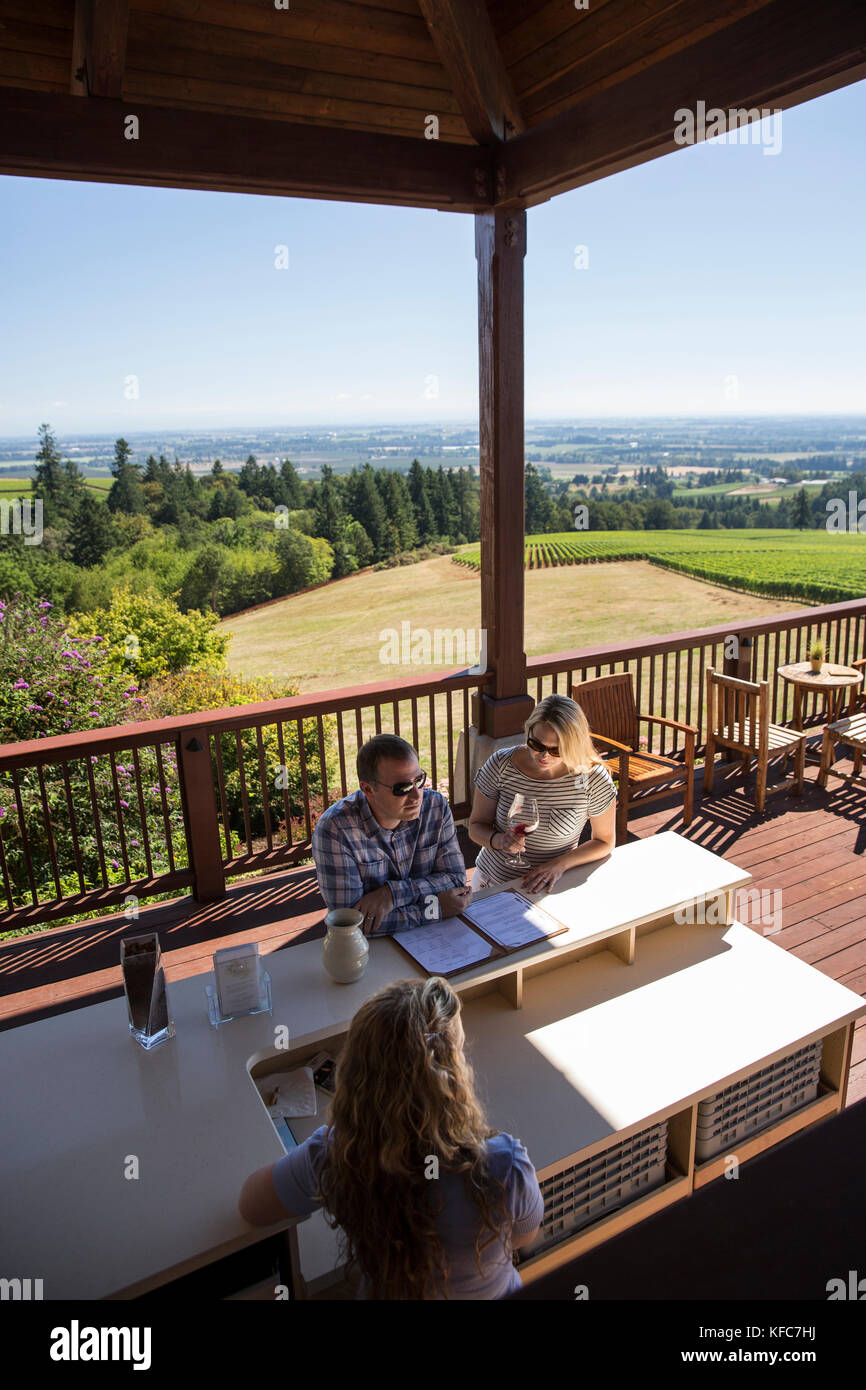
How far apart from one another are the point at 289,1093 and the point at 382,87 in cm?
405

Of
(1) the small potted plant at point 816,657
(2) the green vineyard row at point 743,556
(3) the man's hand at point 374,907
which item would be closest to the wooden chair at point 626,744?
(1) the small potted plant at point 816,657

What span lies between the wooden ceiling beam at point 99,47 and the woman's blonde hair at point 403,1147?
338 centimetres

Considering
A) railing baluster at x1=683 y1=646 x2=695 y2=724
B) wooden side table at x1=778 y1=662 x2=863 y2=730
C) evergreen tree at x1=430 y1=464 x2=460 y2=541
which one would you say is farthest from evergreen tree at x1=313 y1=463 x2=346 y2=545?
wooden side table at x1=778 y1=662 x2=863 y2=730

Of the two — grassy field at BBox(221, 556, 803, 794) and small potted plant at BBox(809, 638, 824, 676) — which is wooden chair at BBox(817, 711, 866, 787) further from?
grassy field at BBox(221, 556, 803, 794)

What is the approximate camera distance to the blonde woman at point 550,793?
2883 millimetres

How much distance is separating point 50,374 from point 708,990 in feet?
92.0

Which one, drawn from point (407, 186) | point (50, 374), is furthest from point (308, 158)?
point (50, 374)

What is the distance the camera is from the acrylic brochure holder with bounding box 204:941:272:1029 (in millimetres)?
2066

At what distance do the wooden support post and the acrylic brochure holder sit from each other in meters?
1.76

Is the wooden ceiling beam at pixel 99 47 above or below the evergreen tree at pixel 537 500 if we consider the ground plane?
above

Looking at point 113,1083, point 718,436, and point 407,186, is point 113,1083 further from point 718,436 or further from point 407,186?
point 718,436

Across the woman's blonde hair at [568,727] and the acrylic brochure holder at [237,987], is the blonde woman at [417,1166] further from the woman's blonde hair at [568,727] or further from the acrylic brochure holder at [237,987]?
the woman's blonde hair at [568,727]

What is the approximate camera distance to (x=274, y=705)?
402 cm

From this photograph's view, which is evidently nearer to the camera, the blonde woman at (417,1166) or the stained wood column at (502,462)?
the blonde woman at (417,1166)
